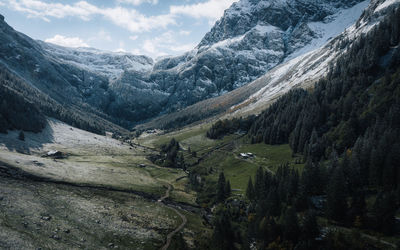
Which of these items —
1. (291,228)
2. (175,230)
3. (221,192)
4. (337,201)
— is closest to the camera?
(291,228)

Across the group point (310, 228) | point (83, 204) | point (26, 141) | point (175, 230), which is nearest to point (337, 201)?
point (310, 228)

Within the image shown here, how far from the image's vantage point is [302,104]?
593 ft

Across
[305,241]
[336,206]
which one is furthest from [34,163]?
[336,206]

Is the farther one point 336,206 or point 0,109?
point 0,109

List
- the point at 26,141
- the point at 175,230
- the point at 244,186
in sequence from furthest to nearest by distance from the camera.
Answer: the point at 26,141 < the point at 244,186 < the point at 175,230

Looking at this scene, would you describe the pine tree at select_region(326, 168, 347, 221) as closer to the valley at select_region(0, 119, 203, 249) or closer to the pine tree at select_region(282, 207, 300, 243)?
the pine tree at select_region(282, 207, 300, 243)

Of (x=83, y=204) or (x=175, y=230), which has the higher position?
(x=83, y=204)

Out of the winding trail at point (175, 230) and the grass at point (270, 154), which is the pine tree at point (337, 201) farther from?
the grass at point (270, 154)

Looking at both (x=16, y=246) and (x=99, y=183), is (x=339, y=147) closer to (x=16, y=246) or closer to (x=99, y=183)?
(x=99, y=183)

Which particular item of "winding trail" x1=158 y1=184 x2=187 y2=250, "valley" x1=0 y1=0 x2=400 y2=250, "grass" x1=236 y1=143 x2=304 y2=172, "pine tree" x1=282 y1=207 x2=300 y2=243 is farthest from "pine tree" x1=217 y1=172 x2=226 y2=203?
"pine tree" x1=282 y1=207 x2=300 y2=243

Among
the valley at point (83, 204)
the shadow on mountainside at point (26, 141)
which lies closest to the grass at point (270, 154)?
the valley at point (83, 204)

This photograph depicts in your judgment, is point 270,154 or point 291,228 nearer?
point 291,228

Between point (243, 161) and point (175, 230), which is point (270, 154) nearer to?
point (243, 161)

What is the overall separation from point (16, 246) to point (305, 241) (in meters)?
64.0
